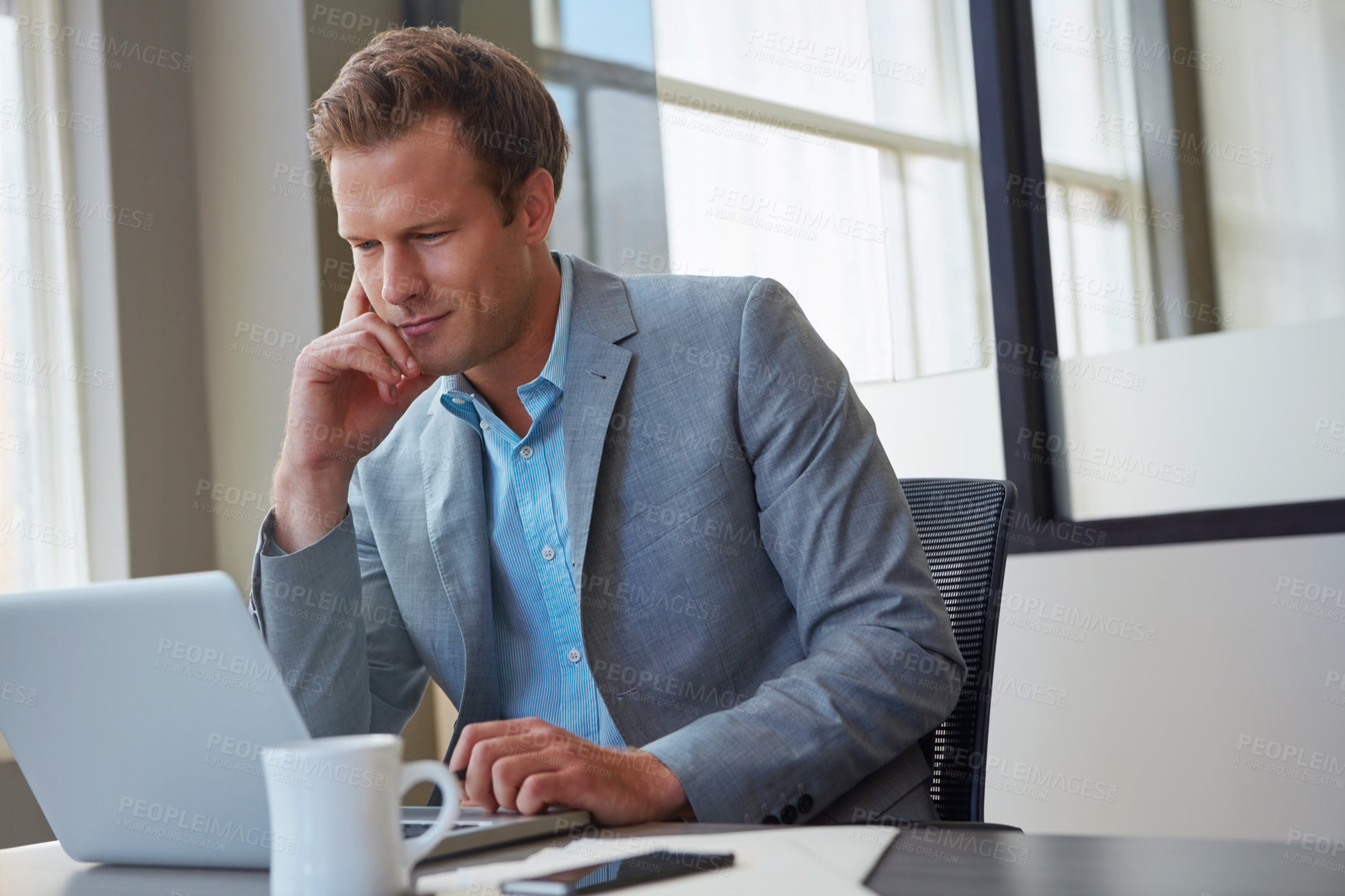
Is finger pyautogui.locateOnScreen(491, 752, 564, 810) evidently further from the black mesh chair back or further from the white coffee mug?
the black mesh chair back

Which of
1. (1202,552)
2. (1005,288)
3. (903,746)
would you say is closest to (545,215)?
(903,746)

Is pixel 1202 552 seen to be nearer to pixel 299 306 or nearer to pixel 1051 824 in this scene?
pixel 1051 824

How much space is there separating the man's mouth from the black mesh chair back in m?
0.62

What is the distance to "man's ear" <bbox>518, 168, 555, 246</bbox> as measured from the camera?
1609 mm

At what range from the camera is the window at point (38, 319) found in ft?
9.53

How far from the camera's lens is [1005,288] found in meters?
2.45

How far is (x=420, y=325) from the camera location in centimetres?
150

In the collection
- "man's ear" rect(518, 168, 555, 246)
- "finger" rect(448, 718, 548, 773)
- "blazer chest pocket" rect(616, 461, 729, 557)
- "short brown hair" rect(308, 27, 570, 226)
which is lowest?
"finger" rect(448, 718, 548, 773)

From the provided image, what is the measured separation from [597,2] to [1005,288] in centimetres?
132

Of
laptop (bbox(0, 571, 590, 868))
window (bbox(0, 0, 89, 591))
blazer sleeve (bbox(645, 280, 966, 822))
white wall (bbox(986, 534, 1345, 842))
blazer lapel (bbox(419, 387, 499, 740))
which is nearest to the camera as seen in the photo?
laptop (bbox(0, 571, 590, 868))

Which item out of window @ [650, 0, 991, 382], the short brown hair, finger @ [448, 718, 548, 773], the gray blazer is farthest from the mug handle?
window @ [650, 0, 991, 382]

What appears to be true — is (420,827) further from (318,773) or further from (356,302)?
(356,302)

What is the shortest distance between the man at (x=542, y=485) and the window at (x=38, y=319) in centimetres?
170

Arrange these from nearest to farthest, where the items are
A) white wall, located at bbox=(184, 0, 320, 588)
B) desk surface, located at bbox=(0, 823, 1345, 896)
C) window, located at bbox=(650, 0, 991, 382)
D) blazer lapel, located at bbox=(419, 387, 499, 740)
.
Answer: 1. desk surface, located at bbox=(0, 823, 1345, 896)
2. blazer lapel, located at bbox=(419, 387, 499, 740)
3. window, located at bbox=(650, 0, 991, 382)
4. white wall, located at bbox=(184, 0, 320, 588)
